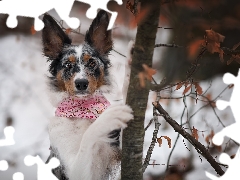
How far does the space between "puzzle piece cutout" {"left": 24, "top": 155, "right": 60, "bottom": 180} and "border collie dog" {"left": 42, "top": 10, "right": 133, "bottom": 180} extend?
0.17ft

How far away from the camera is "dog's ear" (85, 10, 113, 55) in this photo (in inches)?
97.1

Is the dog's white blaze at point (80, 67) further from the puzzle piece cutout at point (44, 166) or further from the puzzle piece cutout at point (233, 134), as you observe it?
the puzzle piece cutout at point (233, 134)

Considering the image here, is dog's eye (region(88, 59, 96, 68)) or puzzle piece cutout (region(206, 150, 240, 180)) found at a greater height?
dog's eye (region(88, 59, 96, 68))

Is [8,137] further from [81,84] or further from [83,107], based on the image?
[81,84]

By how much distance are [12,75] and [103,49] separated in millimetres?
3533

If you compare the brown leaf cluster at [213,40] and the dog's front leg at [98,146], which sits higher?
the brown leaf cluster at [213,40]

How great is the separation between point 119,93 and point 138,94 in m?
0.87

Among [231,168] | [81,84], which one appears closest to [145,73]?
[81,84]

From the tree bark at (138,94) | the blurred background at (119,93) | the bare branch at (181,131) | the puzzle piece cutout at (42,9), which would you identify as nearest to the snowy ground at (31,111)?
the blurred background at (119,93)

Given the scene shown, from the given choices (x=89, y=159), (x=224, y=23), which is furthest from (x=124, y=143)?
(x=224, y=23)

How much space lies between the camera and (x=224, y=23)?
3250 mm

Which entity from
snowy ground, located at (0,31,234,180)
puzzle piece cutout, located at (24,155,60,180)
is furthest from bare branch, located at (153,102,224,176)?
snowy ground, located at (0,31,234,180)

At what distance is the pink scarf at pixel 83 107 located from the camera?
246 cm

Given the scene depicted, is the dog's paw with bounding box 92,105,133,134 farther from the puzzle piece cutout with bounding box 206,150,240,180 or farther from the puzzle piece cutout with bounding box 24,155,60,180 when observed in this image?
the puzzle piece cutout with bounding box 206,150,240,180
